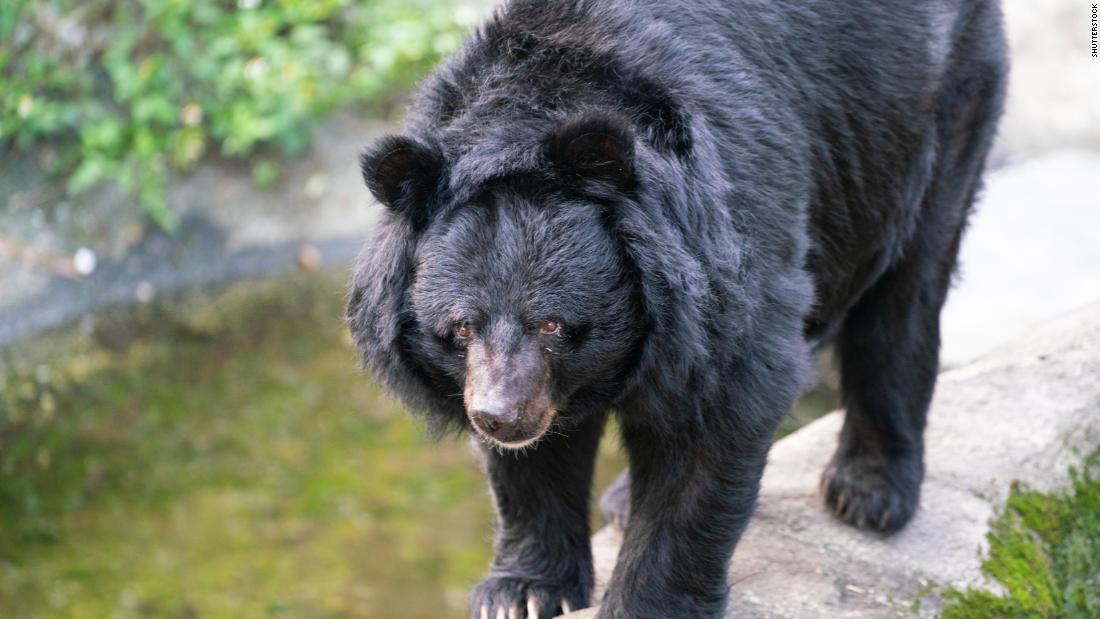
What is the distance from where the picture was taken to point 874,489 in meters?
3.96

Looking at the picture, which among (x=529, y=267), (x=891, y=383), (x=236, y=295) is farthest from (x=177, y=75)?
(x=529, y=267)

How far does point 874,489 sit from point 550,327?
5.22ft

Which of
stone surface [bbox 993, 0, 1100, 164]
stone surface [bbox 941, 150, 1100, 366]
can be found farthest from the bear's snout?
stone surface [bbox 993, 0, 1100, 164]

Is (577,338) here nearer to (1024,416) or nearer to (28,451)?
(1024,416)

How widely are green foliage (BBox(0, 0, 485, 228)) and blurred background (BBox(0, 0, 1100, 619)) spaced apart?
0.8 inches

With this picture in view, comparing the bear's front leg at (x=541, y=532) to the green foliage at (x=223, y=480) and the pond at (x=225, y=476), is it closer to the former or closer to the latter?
the pond at (x=225, y=476)

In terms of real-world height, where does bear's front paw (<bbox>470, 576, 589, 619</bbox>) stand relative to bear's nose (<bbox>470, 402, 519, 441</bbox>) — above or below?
below

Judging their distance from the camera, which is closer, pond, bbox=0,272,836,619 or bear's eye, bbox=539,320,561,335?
bear's eye, bbox=539,320,561,335

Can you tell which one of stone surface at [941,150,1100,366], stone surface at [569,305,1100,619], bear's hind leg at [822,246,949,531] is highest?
bear's hind leg at [822,246,949,531]

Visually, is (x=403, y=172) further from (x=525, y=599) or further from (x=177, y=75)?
(x=177, y=75)

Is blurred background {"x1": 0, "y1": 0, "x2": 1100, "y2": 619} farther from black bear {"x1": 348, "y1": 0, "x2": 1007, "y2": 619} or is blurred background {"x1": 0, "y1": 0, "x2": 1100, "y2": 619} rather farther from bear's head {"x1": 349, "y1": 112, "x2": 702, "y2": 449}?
bear's head {"x1": 349, "y1": 112, "x2": 702, "y2": 449}

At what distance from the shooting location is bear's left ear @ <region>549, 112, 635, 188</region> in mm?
2682

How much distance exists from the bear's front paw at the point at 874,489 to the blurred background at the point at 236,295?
209 cm

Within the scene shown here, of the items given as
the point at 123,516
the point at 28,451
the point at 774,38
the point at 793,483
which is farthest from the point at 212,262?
the point at 774,38
